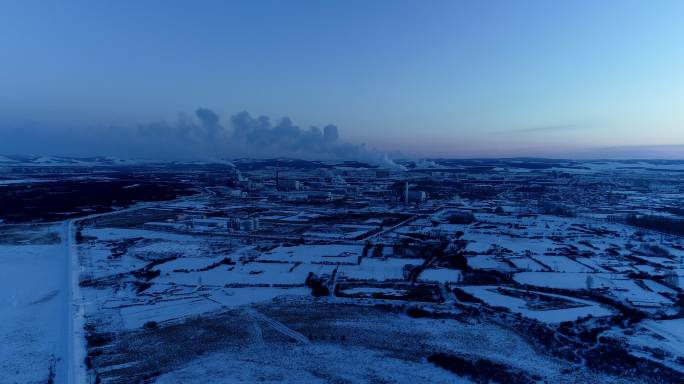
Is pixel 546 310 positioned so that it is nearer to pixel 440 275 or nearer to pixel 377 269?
pixel 440 275

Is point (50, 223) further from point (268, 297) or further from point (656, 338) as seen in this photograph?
point (656, 338)

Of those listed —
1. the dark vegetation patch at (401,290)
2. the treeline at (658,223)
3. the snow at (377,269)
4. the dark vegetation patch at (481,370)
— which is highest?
the treeline at (658,223)

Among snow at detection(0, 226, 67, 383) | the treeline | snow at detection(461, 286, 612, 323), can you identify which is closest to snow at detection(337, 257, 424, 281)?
snow at detection(461, 286, 612, 323)

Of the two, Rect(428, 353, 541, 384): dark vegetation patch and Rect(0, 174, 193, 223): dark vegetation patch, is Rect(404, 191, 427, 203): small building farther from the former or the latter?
Rect(428, 353, 541, 384): dark vegetation patch

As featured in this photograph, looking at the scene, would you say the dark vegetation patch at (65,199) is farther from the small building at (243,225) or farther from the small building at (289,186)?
the small building at (243,225)

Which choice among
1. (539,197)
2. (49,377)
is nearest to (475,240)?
(49,377)

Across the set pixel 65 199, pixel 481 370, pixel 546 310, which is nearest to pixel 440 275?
pixel 546 310

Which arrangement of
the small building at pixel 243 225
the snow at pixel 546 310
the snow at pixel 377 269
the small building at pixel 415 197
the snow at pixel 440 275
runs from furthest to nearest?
the small building at pixel 415 197, the small building at pixel 243 225, the snow at pixel 377 269, the snow at pixel 440 275, the snow at pixel 546 310

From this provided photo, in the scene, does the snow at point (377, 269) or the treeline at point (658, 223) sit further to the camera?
the treeline at point (658, 223)

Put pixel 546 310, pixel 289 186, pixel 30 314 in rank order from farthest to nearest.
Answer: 1. pixel 289 186
2. pixel 546 310
3. pixel 30 314

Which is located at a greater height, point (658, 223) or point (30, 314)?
point (658, 223)

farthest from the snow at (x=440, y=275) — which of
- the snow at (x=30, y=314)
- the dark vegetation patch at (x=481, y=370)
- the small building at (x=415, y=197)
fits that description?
the small building at (x=415, y=197)
